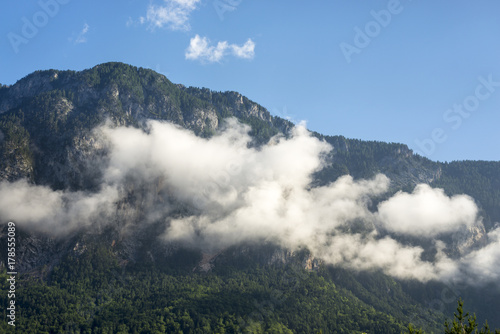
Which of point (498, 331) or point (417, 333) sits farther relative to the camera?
point (417, 333)

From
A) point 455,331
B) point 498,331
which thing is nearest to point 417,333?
point 455,331

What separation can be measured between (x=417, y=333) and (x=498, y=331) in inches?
436

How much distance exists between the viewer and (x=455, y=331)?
61.5 metres

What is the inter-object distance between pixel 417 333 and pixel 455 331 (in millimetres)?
6061

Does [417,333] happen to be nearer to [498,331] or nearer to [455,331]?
[455,331]

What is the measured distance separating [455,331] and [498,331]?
5827 millimetres

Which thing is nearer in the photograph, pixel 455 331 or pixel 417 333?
pixel 455 331

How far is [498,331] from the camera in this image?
2392 inches

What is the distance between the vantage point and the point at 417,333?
216ft
